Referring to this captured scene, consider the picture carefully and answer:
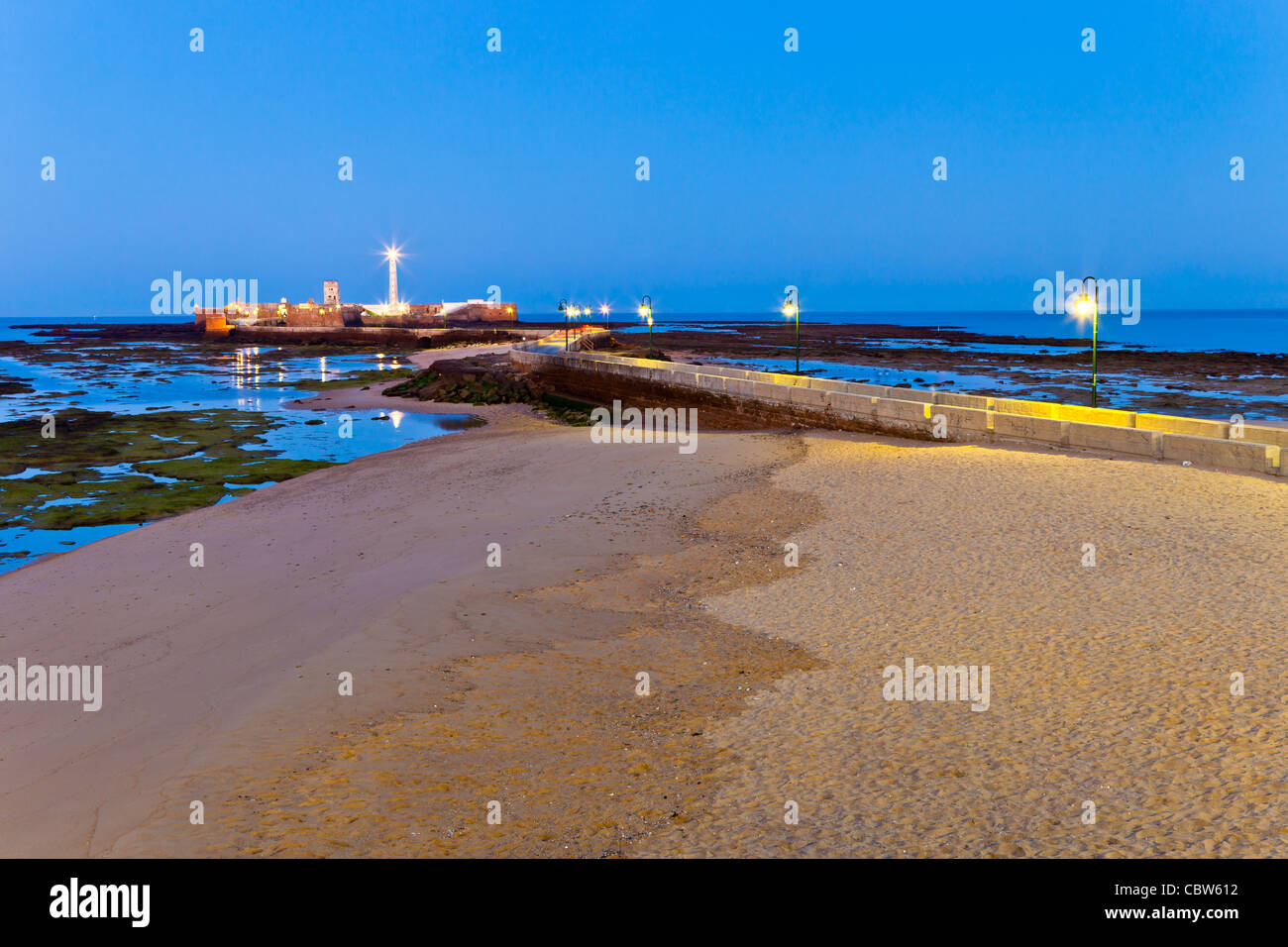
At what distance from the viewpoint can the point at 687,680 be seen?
8.10m

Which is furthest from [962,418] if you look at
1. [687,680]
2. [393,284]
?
[393,284]

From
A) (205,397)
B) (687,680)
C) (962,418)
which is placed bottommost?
(687,680)

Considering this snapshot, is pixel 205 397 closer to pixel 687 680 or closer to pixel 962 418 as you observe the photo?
pixel 962 418

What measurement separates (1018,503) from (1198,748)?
808cm

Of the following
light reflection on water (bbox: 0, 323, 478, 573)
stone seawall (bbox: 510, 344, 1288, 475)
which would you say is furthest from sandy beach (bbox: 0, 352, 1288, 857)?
light reflection on water (bbox: 0, 323, 478, 573)

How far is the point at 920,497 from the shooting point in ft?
48.6

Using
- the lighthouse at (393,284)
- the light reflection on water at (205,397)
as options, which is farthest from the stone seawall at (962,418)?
the lighthouse at (393,284)

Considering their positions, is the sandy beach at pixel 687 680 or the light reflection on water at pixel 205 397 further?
the light reflection on water at pixel 205 397

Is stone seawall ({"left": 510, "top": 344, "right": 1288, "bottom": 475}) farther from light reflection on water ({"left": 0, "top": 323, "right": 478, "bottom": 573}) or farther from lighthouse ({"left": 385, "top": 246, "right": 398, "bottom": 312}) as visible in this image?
lighthouse ({"left": 385, "top": 246, "right": 398, "bottom": 312})

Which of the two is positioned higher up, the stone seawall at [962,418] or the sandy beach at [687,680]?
the stone seawall at [962,418]

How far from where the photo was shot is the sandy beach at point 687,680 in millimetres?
5629

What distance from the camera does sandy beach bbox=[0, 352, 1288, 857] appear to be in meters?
5.63

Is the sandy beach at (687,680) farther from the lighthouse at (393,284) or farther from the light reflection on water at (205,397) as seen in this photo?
the lighthouse at (393,284)

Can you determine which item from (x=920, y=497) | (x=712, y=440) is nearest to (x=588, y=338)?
(x=712, y=440)
